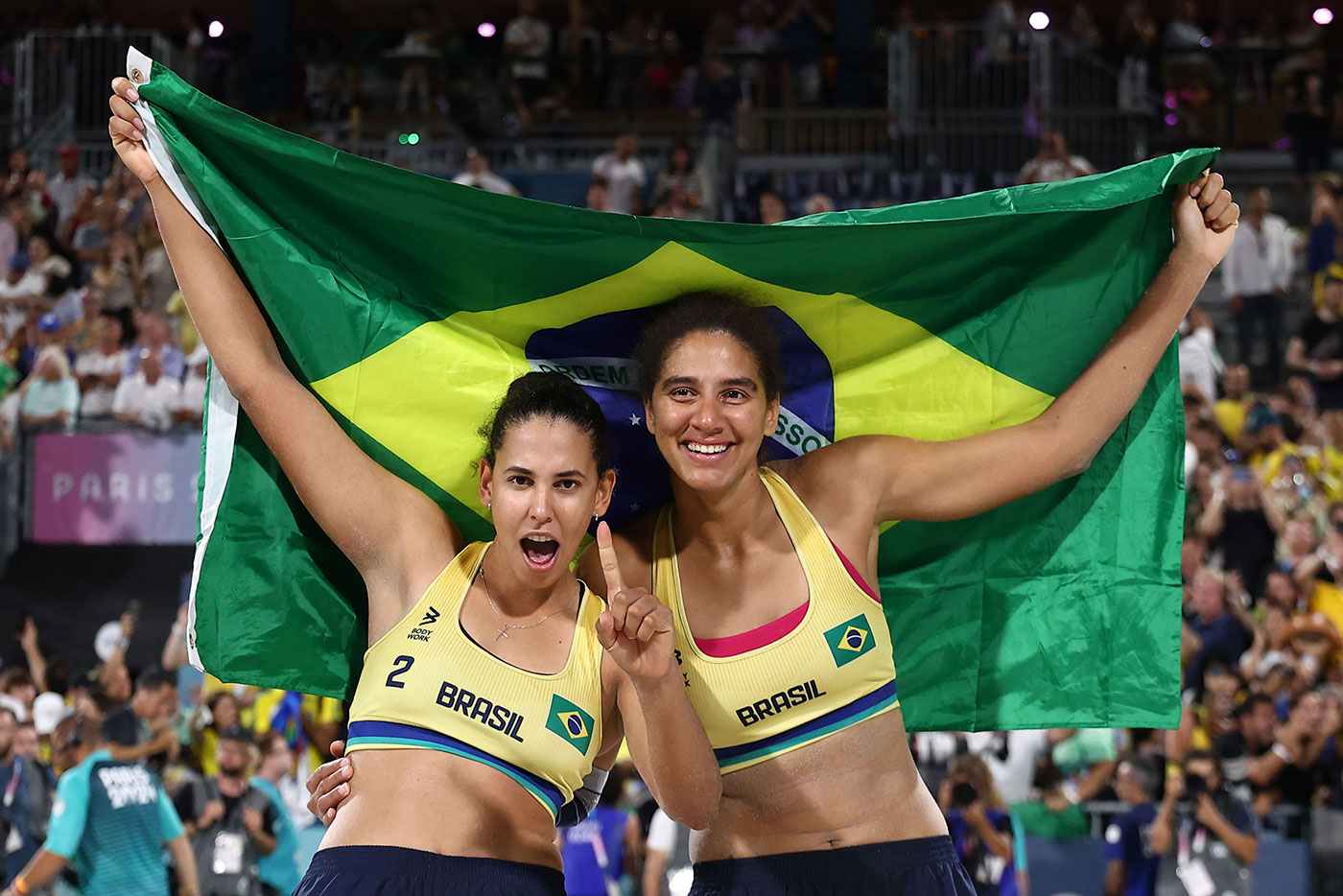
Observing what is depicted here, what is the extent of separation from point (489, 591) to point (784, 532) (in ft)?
2.13

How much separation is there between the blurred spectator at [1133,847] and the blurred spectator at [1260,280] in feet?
17.1

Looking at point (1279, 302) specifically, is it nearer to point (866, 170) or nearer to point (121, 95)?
point (866, 170)

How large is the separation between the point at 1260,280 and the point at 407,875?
34.4 feet

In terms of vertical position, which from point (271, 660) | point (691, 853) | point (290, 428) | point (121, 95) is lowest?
point (691, 853)

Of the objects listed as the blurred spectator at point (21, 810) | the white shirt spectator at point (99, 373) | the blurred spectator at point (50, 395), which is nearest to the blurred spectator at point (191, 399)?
the white shirt spectator at point (99, 373)

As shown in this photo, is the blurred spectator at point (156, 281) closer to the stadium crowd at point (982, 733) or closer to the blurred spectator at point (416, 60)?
the stadium crowd at point (982, 733)

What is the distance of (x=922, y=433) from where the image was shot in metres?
4.59

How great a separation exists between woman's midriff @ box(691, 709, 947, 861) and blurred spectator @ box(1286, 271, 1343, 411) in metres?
8.83

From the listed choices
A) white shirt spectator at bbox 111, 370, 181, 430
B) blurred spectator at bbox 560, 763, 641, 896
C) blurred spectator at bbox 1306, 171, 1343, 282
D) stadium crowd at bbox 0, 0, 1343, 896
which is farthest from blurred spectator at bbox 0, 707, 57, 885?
blurred spectator at bbox 1306, 171, 1343, 282

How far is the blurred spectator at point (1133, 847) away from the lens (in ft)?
27.3

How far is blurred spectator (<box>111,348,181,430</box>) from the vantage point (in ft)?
39.5

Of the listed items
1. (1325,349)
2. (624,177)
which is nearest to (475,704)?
(1325,349)

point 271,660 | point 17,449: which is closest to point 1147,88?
point 17,449

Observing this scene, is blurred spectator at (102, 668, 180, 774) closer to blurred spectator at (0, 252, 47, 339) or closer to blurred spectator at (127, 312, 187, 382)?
blurred spectator at (127, 312, 187, 382)
